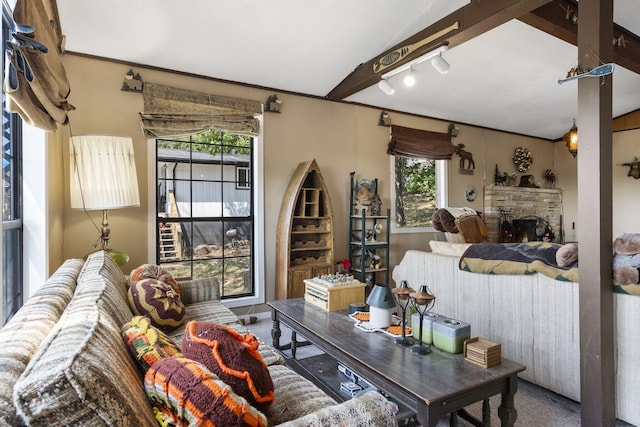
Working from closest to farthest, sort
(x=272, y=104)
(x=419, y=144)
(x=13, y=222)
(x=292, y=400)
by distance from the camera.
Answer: (x=292, y=400) < (x=13, y=222) < (x=272, y=104) < (x=419, y=144)

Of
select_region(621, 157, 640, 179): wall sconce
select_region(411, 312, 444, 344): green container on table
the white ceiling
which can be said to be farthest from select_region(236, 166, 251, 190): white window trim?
select_region(621, 157, 640, 179): wall sconce

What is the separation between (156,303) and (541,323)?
7.98 ft

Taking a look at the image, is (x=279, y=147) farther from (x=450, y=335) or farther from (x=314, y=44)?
(x=450, y=335)

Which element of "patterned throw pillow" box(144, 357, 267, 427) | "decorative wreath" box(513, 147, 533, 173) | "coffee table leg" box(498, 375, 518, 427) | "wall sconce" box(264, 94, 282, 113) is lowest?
"coffee table leg" box(498, 375, 518, 427)

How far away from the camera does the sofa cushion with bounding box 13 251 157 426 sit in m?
0.69

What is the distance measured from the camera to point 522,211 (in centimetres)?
620

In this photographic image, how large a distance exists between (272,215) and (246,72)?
1.55 meters

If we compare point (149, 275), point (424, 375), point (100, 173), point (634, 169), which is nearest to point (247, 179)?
point (100, 173)

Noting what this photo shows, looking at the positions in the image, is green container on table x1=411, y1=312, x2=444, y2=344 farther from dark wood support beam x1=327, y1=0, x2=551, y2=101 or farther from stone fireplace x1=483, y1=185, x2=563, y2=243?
stone fireplace x1=483, y1=185, x2=563, y2=243

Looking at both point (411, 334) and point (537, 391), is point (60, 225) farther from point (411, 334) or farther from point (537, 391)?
point (537, 391)

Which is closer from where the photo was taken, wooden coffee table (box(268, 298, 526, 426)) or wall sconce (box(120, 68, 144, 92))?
wooden coffee table (box(268, 298, 526, 426))

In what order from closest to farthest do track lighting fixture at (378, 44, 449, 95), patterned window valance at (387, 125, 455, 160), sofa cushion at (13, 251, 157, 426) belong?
1. sofa cushion at (13, 251, 157, 426)
2. track lighting fixture at (378, 44, 449, 95)
3. patterned window valance at (387, 125, 455, 160)

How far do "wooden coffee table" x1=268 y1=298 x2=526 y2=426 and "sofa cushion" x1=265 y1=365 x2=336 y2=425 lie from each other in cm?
29

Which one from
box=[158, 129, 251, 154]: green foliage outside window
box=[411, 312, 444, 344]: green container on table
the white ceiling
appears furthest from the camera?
box=[158, 129, 251, 154]: green foliage outside window
